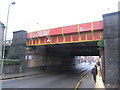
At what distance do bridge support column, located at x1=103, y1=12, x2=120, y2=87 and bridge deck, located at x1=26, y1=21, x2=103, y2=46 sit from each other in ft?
7.56

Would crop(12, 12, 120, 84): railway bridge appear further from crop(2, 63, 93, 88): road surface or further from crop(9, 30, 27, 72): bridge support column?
crop(2, 63, 93, 88): road surface

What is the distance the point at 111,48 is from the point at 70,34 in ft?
22.6

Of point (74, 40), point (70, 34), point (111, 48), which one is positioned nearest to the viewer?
point (111, 48)

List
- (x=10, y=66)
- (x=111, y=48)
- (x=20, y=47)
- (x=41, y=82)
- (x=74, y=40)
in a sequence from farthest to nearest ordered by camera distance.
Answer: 1. (x=20, y=47)
2. (x=10, y=66)
3. (x=74, y=40)
4. (x=41, y=82)
5. (x=111, y=48)

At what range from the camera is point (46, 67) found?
1208 inches

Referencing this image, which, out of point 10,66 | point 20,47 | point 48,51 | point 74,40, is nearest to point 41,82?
point 74,40

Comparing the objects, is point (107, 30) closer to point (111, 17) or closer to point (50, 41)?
point (111, 17)

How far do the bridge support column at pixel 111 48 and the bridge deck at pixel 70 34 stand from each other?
2.30m

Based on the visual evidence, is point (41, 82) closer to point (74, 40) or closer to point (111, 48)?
point (74, 40)

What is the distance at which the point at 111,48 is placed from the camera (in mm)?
13094

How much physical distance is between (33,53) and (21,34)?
4418 millimetres

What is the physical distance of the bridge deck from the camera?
16.5 m

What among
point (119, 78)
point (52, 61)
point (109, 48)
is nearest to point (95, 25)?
point (109, 48)

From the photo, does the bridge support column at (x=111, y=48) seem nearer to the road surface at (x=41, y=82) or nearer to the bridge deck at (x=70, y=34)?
the bridge deck at (x=70, y=34)
